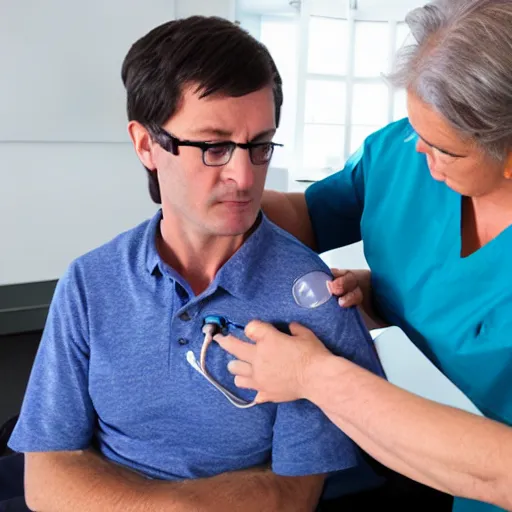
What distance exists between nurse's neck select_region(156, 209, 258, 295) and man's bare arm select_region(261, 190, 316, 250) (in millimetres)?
208

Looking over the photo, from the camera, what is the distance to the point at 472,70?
813 mm

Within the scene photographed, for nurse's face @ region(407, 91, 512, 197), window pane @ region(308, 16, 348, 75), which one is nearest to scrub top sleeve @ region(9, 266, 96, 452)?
nurse's face @ region(407, 91, 512, 197)

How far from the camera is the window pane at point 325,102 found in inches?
121

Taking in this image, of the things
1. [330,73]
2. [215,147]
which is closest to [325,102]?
[330,73]

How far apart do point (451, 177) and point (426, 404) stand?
37 cm

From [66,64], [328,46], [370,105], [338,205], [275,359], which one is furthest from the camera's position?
[370,105]

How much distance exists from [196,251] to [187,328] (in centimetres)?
16

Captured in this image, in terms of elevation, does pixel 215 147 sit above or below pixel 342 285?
above

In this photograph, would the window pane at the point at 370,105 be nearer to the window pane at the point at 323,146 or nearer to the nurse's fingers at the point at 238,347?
the window pane at the point at 323,146

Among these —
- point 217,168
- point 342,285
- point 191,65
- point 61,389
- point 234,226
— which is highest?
point 191,65


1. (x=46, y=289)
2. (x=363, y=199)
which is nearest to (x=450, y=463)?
(x=363, y=199)

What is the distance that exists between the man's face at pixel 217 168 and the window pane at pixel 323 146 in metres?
2.13

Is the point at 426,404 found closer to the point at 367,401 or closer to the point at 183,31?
the point at 367,401

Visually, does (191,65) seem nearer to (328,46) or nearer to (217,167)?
(217,167)
